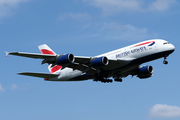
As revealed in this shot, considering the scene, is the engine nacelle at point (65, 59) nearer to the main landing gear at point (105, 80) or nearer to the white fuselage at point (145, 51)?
the white fuselage at point (145, 51)

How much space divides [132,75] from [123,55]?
7.91 metres

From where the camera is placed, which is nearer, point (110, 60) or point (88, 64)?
point (110, 60)

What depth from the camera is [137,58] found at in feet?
135

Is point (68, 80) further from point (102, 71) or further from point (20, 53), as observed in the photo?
point (20, 53)

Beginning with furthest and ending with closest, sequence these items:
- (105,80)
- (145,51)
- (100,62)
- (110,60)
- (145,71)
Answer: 1. (145,71)
2. (105,80)
3. (110,60)
4. (145,51)
5. (100,62)

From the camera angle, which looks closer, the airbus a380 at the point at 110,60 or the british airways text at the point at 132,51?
the airbus a380 at the point at 110,60

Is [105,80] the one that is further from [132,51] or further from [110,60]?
[132,51]

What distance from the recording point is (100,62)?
40.7 meters

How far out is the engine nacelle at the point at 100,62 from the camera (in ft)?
134

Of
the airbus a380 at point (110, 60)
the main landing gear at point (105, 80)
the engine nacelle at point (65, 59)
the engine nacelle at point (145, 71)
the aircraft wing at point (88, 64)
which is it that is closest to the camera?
the engine nacelle at point (65, 59)

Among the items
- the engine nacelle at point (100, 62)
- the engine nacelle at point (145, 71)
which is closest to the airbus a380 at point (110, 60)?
the engine nacelle at point (100, 62)

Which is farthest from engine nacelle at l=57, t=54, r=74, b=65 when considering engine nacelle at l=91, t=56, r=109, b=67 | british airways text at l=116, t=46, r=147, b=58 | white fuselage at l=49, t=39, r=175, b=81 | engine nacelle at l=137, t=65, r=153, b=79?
engine nacelle at l=137, t=65, r=153, b=79

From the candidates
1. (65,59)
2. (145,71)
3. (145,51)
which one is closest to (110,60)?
(145,51)

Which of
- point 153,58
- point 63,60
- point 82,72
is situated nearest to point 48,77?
point 82,72
